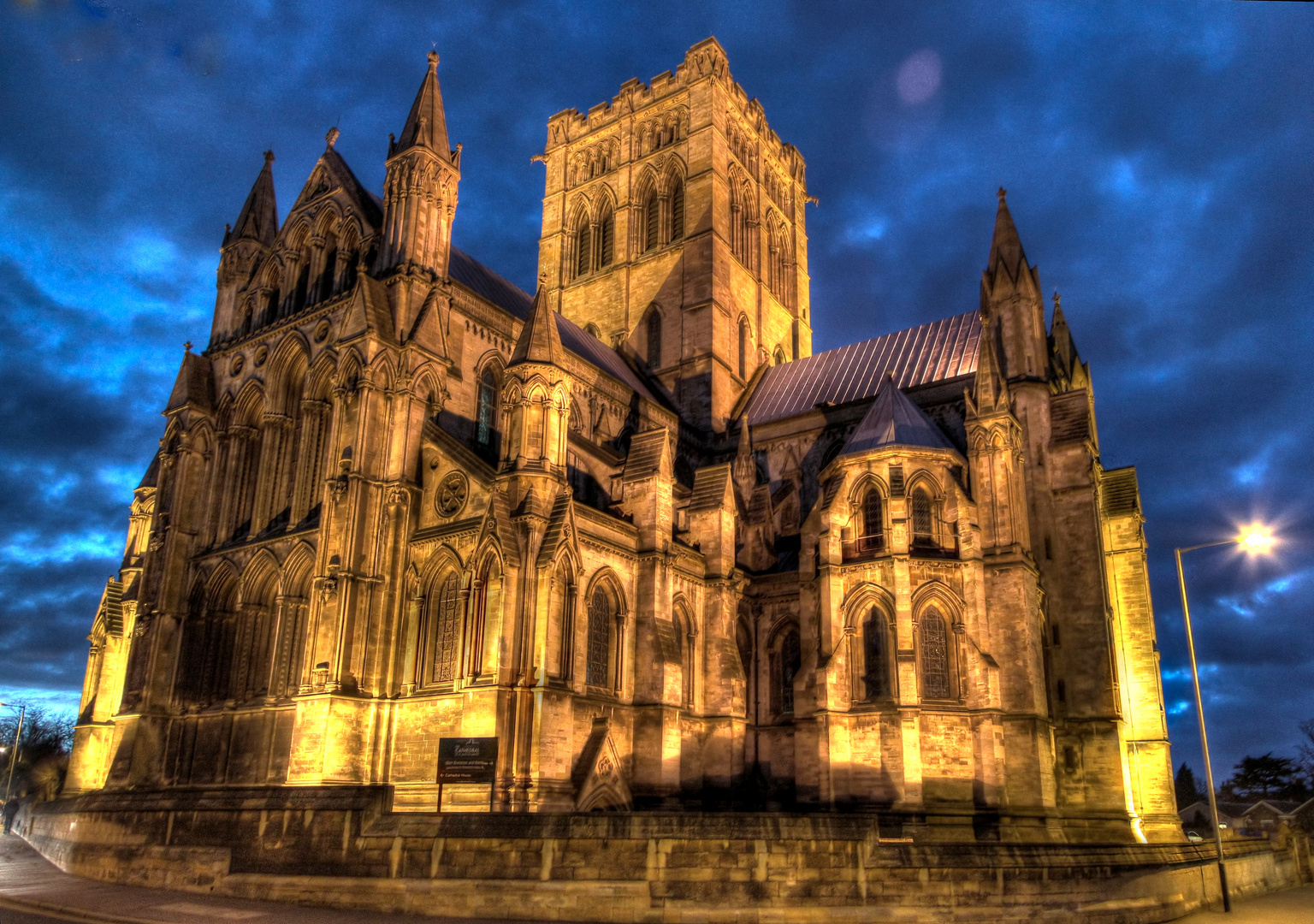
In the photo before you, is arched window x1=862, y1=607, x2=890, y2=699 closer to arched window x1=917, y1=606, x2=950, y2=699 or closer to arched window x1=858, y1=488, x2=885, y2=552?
arched window x1=917, y1=606, x2=950, y2=699

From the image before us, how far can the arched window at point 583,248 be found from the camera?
5569 cm

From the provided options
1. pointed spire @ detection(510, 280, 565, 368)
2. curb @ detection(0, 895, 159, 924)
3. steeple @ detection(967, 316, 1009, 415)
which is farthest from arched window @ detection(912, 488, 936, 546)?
curb @ detection(0, 895, 159, 924)

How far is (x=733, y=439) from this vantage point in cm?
4534

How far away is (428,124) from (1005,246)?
21.6 metres

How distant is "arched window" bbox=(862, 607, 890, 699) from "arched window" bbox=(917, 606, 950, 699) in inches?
44.5

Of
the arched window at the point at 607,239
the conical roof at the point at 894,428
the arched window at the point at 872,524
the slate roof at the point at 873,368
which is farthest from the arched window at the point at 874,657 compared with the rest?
the arched window at the point at 607,239

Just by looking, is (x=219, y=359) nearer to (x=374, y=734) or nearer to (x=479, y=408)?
(x=479, y=408)

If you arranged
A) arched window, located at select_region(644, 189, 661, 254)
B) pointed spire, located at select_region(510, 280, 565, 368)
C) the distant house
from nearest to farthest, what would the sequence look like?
pointed spire, located at select_region(510, 280, 565, 368) → arched window, located at select_region(644, 189, 661, 254) → the distant house

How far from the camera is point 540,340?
2898 centimetres

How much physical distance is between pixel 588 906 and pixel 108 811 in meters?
13.6

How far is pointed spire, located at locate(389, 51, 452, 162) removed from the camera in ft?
109

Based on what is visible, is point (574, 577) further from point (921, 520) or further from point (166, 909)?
point (166, 909)

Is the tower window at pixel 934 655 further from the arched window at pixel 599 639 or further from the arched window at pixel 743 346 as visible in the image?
the arched window at pixel 743 346

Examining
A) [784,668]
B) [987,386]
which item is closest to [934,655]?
[784,668]
